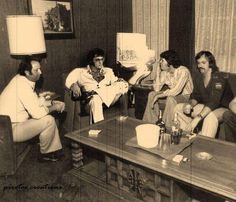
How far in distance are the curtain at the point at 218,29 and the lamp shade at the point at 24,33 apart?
7.66 ft

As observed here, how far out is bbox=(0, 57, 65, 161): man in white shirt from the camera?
2.90 metres

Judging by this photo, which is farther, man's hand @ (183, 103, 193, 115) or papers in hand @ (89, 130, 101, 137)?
man's hand @ (183, 103, 193, 115)

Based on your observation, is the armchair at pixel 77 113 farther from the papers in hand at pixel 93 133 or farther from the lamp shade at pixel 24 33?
the papers in hand at pixel 93 133

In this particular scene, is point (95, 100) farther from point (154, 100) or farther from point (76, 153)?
point (76, 153)

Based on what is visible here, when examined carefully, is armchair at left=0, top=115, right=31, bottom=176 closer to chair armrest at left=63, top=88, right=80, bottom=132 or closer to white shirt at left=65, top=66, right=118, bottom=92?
chair armrest at left=63, top=88, right=80, bottom=132

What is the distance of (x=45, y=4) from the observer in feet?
13.1

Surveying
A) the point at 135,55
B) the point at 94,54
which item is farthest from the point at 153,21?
the point at 94,54

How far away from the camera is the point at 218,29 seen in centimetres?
423

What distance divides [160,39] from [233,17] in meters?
1.25

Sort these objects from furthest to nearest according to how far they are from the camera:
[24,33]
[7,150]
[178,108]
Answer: [178,108]
[24,33]
[7,150]

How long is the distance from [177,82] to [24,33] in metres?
1.91

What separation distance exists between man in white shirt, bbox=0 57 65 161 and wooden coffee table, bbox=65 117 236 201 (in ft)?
1.69

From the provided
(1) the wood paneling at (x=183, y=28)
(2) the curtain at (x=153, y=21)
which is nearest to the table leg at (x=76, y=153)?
(1) the wood paneling at (x=183, y=28)

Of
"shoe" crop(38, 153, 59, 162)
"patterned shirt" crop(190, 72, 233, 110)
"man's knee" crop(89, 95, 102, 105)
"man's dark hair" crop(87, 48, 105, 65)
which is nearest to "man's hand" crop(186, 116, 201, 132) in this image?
"patterned shirt" crop(190, 72, 233, 110)
